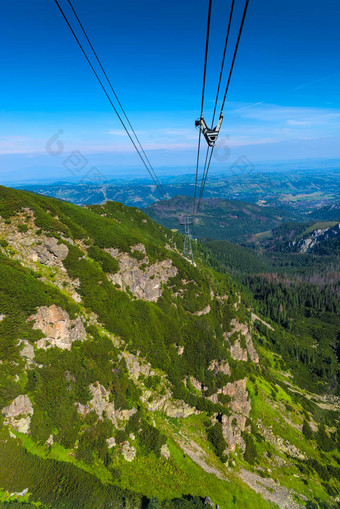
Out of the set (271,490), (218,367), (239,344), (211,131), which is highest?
(211,131)

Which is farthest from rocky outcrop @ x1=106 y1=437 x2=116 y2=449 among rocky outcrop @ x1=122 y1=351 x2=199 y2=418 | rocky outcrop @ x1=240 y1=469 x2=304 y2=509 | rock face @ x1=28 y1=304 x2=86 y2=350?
rocky outcrop @ x1=240 y1=469 x2=304 y2=509

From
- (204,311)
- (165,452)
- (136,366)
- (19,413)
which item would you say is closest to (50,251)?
(19,413)

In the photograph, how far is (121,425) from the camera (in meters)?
70.1

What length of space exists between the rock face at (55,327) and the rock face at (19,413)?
12674 mm

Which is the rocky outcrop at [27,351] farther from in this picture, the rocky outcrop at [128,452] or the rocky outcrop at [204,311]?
the rocky outcrop at [204,311]

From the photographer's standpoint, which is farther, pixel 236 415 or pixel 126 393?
pixel 236 415

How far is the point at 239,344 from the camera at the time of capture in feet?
413

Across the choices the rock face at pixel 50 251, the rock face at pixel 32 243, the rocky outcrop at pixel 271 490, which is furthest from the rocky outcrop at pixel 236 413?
the rock face at pixel 32 243

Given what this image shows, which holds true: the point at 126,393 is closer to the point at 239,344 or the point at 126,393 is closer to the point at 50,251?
the point at 50,251

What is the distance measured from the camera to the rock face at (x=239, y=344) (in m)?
123

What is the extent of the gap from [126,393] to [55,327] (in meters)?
29.3

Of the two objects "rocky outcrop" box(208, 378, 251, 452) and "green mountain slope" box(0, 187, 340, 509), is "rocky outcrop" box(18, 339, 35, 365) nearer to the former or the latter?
"green mountain slope" box(0, 187, 340, 509)

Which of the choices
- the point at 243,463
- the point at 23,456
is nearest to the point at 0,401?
the point at 23,456

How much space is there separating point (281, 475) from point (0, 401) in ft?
300
